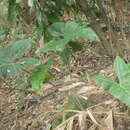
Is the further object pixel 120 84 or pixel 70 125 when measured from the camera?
pixel 70 125

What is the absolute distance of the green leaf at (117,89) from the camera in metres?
1.65

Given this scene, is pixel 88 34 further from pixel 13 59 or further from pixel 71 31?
pixel 13 59

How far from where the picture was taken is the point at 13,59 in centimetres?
190

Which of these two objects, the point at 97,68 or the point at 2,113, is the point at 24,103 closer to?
the point at 2,113

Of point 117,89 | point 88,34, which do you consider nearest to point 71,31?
point 88,34

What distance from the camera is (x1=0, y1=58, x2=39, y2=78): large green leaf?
180 cm

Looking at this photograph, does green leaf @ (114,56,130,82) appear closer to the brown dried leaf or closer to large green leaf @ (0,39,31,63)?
the brown dried leaf

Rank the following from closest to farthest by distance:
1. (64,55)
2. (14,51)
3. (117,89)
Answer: (117,89)
(14,51)
(64,55)

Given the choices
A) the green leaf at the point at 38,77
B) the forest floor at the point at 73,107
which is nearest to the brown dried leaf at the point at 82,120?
the forest floor at the point at 73,107

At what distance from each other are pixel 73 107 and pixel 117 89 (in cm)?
50

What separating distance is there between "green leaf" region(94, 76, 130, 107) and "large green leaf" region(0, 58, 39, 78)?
13.6 inches

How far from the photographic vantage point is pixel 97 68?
11.4ft

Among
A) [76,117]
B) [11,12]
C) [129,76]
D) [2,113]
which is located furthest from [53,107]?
[129,76]

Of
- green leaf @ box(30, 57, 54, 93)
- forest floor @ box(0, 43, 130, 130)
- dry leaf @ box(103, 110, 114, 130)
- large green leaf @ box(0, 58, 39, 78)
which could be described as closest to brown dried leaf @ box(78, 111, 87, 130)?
forest floor @ box(0, 43, 130, 130)
